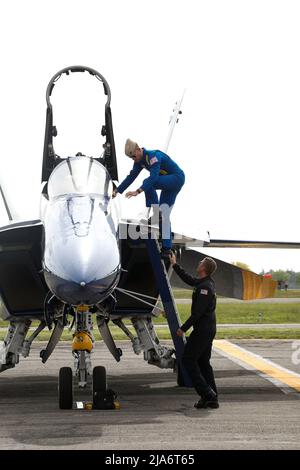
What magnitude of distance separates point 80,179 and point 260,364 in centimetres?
703

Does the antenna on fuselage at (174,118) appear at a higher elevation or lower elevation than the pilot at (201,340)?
higher

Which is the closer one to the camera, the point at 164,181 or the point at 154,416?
the point at 154,416

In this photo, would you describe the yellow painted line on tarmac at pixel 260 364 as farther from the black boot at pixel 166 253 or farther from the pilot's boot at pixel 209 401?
the black boot at pixel 166 253

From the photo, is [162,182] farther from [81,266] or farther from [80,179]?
[81,266]

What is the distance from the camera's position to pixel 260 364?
15.8 m

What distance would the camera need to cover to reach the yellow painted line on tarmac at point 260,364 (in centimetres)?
1312

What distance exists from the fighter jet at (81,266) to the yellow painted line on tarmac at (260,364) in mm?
1940

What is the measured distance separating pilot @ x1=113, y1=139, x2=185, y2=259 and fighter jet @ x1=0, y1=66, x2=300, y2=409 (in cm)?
17

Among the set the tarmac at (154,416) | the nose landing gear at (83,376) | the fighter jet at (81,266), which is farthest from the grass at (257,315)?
the nose landing gear at (83,376)

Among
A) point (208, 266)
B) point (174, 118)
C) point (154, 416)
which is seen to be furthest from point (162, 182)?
point (174, 118)
